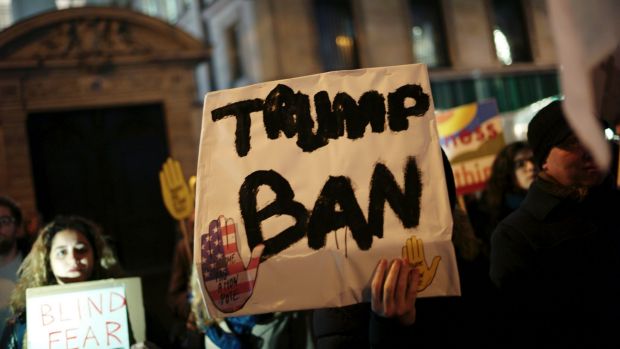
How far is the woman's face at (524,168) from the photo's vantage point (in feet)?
16.9

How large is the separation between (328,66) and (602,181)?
13.8 metres

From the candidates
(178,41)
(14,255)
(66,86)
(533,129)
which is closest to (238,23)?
(178,41)

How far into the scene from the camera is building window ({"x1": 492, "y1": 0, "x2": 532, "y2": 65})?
18266 mm

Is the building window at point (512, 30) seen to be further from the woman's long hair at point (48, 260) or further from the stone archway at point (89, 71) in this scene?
the woman's long hair at point (48, 260)

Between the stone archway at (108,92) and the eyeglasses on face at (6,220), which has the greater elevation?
the stone archway at (108,92)

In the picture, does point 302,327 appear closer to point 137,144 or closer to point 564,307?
point 564,307

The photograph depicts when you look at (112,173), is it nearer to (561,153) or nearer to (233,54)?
(233,54)

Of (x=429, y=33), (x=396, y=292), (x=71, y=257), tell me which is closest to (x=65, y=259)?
(x=71, y=257)

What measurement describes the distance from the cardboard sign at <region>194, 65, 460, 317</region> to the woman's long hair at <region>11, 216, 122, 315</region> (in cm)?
168

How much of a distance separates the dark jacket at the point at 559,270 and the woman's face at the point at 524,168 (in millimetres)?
2323

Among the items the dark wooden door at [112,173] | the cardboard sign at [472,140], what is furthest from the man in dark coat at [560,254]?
the dark wooden door at [112,173]

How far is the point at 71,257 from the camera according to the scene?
11.6 ft

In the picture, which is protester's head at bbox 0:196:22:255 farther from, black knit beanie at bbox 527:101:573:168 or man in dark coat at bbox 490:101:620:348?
black knit beanie at bbox 527:101:573:168

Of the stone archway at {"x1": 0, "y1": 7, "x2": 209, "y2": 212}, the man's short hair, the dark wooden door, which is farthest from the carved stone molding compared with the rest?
the man's short hair
